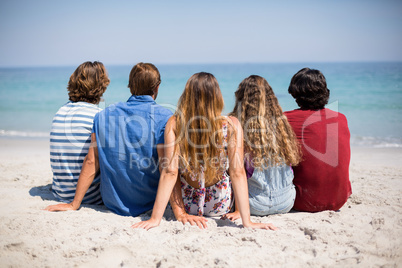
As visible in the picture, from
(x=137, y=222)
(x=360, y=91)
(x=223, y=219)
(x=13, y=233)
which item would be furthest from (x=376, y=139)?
(x=360, y=91)

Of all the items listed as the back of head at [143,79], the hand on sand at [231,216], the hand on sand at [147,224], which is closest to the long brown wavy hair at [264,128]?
the hand on sand at [231,216]

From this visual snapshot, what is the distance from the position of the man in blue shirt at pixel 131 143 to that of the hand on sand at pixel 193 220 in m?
0.39

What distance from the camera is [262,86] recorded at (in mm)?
2836

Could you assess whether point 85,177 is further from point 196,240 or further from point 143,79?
point 196,240

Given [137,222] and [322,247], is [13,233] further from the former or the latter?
[322,247]

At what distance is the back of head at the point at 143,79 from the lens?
9.41ft

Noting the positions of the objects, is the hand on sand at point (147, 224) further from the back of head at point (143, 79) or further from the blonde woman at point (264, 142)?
the back of head at point (143, 79)

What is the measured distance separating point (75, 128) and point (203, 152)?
1232mm

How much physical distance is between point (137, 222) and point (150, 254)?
0.56 meters

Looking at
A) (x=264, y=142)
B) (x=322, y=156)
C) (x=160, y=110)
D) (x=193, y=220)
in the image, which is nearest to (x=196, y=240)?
(x=193, y=220)

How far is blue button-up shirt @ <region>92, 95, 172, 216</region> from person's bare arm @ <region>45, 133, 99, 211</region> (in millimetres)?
71

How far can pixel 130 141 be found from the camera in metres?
2.86

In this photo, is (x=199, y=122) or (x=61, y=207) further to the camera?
(x=61, y=207)

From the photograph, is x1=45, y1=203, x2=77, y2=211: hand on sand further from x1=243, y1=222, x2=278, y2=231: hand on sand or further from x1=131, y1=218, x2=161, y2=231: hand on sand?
x1=243, y1=222, x2=278, y2=231: hand on sand
